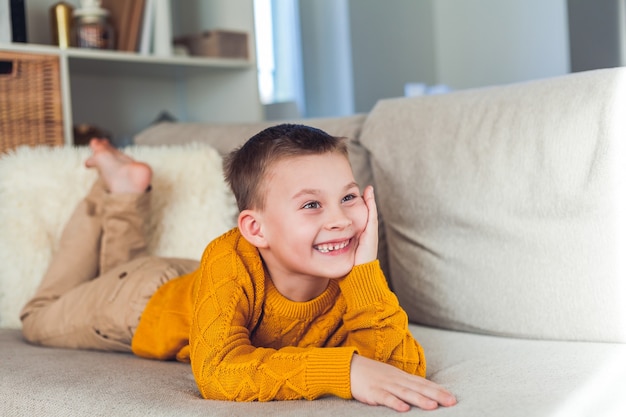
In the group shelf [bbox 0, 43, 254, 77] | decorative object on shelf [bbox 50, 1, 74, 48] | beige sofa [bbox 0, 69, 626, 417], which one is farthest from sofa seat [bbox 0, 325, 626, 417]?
decorative object on shelf [bbox 50, 1, 74, 48]

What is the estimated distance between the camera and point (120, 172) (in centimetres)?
160

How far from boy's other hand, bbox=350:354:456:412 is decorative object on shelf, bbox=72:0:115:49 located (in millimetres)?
1523

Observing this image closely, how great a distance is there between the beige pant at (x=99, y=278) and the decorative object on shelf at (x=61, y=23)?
2.20 feet

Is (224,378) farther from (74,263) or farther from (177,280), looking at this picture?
(74,263)

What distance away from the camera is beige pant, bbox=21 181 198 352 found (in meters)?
1.42

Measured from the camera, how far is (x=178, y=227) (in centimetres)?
176

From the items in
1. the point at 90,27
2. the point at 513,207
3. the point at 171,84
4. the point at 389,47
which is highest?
the point at 389,47

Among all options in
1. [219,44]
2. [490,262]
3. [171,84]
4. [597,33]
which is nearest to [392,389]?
[490,262]

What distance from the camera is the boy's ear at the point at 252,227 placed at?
1105 mm

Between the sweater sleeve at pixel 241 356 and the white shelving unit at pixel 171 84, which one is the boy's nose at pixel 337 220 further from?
the white shelving unit at pixel 171 84

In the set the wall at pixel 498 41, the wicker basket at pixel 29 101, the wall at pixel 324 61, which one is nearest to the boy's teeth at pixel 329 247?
the wicker basket at pixel 29 101

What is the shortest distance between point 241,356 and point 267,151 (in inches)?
11.4

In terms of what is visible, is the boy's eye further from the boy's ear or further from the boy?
the boy's ear

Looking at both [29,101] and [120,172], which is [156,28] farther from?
[120,172]
